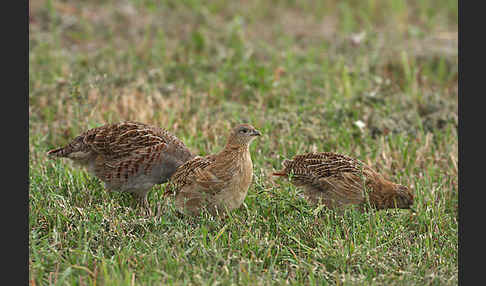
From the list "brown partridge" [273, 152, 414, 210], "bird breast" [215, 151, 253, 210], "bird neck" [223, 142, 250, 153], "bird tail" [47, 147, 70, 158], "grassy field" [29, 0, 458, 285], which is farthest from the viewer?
"bird tail" [47, 147, 70, 158]

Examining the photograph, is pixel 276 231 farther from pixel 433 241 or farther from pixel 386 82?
pixel 386 82

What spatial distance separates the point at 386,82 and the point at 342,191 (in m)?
3.42

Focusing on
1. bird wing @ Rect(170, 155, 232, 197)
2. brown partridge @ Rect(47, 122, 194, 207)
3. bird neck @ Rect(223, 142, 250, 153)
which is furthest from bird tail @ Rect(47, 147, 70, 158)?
bird neck @ Rect(223, 142, 250, 153)

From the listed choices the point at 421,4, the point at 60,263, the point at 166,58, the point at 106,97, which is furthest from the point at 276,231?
the point at 421,4

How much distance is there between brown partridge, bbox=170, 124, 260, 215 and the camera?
17.5 feet

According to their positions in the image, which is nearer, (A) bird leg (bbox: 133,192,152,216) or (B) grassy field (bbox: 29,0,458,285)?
(B) grassy field (bbox: 29,0,458,285)

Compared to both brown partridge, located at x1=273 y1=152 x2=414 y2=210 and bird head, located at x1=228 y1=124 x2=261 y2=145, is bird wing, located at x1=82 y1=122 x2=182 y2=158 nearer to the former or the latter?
bird head, located at x1=228 y1=124 x2=261 y2=145

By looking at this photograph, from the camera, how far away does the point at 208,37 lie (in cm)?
1032

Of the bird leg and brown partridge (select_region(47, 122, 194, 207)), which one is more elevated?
brown partridge (select_region(47, 122, 194, 207))

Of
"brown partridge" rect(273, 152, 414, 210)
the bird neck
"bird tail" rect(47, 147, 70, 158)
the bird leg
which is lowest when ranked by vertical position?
the bird leg

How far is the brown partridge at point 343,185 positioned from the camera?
567cm

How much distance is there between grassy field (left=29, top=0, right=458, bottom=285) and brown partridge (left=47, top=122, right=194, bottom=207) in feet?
0.76

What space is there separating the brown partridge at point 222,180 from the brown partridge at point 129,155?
16.2 inches

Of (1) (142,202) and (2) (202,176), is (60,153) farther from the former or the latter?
(2) (202,176)
